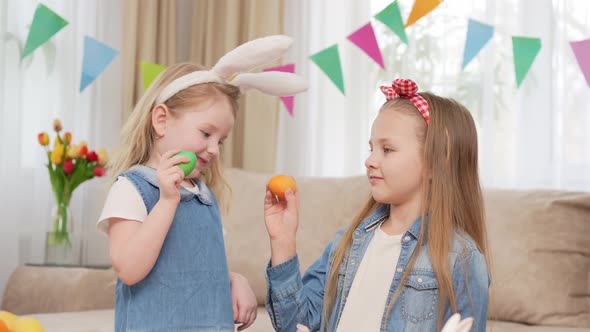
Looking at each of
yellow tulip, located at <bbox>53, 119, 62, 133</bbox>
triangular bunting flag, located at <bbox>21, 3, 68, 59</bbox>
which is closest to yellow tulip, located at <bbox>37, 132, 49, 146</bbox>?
yellow tulip, located at <bbox>53, 119, 62, 133</bbox>

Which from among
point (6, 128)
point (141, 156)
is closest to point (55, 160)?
point (6, 128)

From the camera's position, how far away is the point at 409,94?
1.75m

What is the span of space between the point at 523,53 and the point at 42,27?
1.95 meters

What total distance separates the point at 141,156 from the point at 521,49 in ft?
6.96

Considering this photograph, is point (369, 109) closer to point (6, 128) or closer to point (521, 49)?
point (521, 49)

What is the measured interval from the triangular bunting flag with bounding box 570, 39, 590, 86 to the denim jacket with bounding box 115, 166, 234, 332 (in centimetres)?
208

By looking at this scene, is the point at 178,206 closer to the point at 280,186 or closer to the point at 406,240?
the point at 280,186

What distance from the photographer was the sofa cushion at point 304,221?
2.96 meters

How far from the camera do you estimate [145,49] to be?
3.88 metres

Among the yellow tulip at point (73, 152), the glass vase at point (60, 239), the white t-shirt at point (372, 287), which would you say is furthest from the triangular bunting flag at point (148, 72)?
the white t-shirt at point (372, 287)

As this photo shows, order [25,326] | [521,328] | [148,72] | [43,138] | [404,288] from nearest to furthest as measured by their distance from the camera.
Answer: [25,326], [404,288], [521,328], [148,72], [43,138]

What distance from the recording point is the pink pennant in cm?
363

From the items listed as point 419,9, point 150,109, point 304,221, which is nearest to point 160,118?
point 150,109

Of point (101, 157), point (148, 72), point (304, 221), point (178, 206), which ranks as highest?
point (148, 72)
